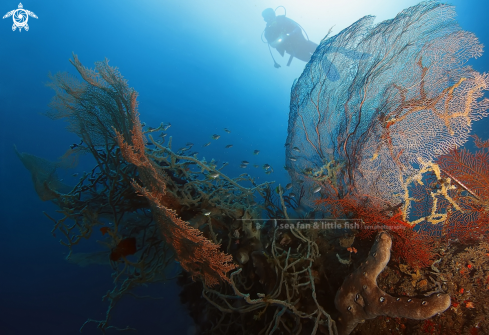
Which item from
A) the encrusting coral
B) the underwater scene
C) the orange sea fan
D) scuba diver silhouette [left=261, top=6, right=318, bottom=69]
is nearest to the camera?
the encrusting coral

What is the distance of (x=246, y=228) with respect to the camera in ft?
12.4

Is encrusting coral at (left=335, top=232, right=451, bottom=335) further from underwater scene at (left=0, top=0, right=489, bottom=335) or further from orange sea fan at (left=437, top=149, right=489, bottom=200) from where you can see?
orange sea fan at (left=437, top=149, right=489, bottom=200)

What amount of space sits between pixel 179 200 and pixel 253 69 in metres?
85.3

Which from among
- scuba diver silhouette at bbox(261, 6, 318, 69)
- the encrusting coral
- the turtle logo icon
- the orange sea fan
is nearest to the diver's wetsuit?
scuba diver silhouette at bbox(261, 6, 318, 69)

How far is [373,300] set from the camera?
8.19 feet

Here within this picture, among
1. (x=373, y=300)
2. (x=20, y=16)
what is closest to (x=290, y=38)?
(x=373, y=300)

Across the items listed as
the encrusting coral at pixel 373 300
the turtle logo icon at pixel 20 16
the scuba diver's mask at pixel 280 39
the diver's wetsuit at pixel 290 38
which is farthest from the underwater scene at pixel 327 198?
the turtle logo icon at pixel 20 16

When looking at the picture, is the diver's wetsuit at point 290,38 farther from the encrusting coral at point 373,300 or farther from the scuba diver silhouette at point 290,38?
the encrusting coral at point 373,300

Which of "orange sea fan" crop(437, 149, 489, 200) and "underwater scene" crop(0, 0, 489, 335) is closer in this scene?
"underwater scene" crop(0, 0, 489, 335)

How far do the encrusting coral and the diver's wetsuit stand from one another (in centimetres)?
2484

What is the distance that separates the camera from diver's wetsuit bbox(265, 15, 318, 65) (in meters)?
22.8

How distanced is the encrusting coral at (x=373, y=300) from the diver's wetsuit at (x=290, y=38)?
2484cm

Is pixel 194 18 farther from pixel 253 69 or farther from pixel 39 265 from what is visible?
pixel 39 265

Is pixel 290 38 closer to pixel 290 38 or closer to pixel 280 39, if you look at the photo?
pixel 290 38
